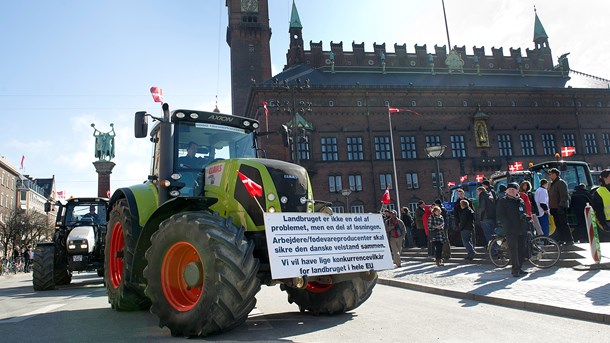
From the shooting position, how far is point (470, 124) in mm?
51625

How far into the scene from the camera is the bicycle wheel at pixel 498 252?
35.3 ft

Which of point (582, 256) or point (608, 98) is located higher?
point (608, 98)

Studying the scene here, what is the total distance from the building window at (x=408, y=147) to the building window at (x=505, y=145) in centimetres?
1107

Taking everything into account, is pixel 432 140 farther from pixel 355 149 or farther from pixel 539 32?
pixel 539 32

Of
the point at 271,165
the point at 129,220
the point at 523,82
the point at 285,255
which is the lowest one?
the point at 285,255

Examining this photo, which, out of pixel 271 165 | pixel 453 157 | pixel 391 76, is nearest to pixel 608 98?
pixel 453 157

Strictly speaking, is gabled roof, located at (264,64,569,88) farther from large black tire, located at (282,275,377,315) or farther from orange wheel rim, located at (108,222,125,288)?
large black tire, located at (282,275,377,315)

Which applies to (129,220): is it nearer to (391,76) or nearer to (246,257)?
(246,257)

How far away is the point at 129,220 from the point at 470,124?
5054 cm

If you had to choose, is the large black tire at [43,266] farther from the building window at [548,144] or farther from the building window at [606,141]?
the building window at [606,141]

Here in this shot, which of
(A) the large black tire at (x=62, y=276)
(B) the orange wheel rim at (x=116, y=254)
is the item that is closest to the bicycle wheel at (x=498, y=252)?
(B) the orange wheel rim at (x=116, y=254)

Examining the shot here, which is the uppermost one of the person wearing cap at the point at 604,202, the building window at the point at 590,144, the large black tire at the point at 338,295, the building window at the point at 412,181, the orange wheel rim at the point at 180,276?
the building window at the point at 590,144

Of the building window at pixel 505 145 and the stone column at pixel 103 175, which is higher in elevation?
the building window at pixel 505 145

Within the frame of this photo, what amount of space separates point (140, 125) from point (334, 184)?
40913 mm
